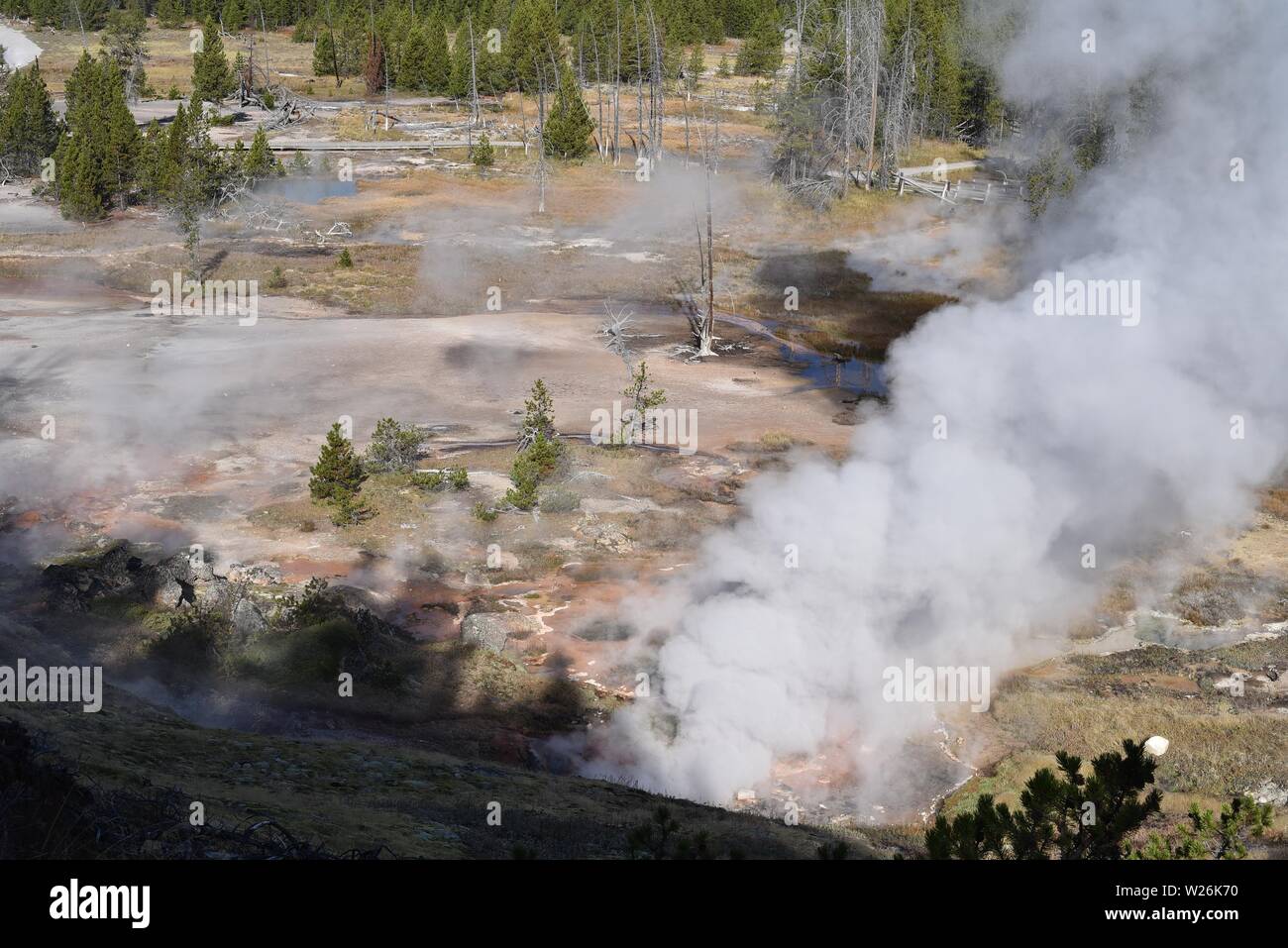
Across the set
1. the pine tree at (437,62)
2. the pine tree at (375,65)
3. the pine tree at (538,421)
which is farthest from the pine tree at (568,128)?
the pine tree at (538,421)

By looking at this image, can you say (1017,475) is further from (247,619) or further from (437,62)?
(437,62)

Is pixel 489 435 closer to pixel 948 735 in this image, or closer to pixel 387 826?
pixel 948 735

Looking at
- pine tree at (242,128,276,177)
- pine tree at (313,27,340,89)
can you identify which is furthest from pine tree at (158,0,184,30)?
pine tree at (242,128,276,177)

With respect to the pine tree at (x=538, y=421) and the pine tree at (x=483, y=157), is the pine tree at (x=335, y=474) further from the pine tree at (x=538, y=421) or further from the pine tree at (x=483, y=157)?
the pine tree at (x=483, y=157)

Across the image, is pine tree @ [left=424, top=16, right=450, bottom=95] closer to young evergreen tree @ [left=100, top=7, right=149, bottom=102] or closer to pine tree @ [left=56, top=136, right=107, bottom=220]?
young evergreen tree @ [left=100, top=7, right=149, bottom=102]

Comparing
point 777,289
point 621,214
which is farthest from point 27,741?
point 621,214

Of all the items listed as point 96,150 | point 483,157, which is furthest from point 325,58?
point 96,150
